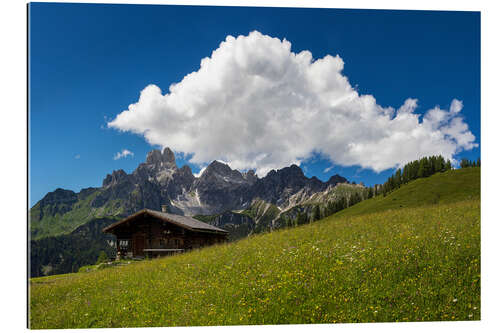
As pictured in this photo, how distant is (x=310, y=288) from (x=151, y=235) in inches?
516

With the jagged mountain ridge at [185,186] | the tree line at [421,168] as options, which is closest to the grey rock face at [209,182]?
the jagged mountain ridge at [185,186]

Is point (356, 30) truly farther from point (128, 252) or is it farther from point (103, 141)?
point (128, 252)

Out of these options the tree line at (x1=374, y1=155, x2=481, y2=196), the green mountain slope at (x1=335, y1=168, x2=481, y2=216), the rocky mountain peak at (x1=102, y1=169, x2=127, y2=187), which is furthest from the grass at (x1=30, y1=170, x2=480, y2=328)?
the rocky mountain peak at (x1=102, y1=169, x2=127, y2=187)

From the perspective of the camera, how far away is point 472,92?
10477mm

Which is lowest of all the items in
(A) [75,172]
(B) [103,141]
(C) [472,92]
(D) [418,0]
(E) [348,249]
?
(E) [348,249]

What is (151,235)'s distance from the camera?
60.0 ft

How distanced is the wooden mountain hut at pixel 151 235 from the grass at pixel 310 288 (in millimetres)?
7438

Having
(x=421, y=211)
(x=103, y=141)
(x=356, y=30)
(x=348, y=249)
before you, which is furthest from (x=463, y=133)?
(x=103, y=141)

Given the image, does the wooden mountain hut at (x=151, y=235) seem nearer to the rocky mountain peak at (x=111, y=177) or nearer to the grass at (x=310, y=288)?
the rocky mountain peak at (x=111, y=177)

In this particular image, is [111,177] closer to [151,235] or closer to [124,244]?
[124,244]

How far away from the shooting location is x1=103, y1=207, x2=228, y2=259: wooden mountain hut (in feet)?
59.0

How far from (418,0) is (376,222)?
8.69 m

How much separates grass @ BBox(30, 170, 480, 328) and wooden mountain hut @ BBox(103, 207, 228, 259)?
24.4 ft

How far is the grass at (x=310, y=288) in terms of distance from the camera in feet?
24.9
